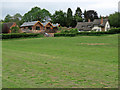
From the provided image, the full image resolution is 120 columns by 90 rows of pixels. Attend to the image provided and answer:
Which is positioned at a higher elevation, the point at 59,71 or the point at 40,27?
the point at 40,27

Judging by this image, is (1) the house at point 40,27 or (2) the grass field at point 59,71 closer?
(2) the grass field at point 59,71

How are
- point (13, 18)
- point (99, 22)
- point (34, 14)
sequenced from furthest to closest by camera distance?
point (99, 22)
point (13, 18)
point (34, 14)

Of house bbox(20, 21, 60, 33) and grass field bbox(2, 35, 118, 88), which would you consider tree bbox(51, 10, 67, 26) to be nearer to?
house bbox(20, 21, 60, 33)

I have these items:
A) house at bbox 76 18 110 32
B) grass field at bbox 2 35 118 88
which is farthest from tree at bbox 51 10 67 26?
house at bbox 76 18 110 32

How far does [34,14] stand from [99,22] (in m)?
53.1

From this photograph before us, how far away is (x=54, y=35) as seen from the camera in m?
55.0

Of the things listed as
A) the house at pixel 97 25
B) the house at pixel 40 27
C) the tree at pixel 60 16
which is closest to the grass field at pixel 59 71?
the tree at pixel 60 16

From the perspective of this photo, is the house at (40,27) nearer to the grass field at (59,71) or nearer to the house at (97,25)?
the house at (97,25)

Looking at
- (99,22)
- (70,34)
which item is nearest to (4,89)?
(70,34)

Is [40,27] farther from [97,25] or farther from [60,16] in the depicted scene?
[97,25]

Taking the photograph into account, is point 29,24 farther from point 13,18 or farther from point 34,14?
point 13,18

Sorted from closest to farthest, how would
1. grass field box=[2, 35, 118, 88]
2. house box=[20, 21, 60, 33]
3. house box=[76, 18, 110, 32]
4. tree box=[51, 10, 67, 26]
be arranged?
grass field box=[2, 35, 118, 88]
tree box=[51, 10, 67, 26]
house box=[20, 21, 60, 33]
house box=[76, 18, 110, 32]

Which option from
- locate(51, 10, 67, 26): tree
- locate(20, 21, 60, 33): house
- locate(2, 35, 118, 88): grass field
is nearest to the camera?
locate(2, 35, 118, 88): grass field

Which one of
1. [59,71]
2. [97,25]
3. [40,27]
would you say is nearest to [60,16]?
[40,27]
